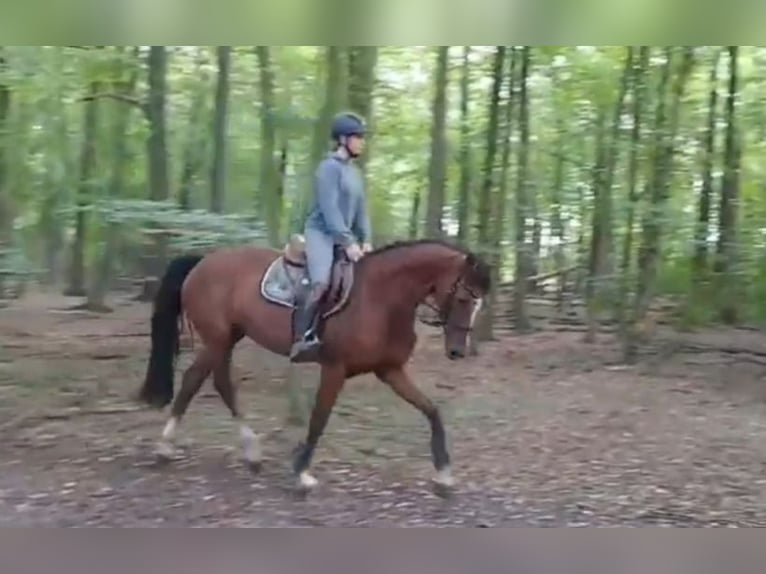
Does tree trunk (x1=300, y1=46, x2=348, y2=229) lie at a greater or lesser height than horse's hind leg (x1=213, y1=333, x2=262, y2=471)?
greater

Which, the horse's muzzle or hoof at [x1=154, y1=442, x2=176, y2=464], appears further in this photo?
hoof at [x1=154, y1=442, x2=176, y2=464]

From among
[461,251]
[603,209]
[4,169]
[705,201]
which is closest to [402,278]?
[461,251]

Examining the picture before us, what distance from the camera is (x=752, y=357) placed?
3.95 m

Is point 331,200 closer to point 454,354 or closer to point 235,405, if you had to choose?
point 454,354

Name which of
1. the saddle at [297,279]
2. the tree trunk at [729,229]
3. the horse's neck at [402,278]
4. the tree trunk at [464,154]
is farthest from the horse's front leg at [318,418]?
the tree trunk at [729,229]

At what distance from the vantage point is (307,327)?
3783mm

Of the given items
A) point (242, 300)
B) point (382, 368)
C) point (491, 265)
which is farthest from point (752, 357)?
point (242, 300)

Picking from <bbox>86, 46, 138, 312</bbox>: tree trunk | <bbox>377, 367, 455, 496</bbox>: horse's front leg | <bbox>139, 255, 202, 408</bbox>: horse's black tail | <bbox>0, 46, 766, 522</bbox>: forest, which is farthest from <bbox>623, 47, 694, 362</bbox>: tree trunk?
<bbox>86, 46, 138, 312</bbox>: tree trunk

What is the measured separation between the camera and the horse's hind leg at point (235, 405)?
3842mm

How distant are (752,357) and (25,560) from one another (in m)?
Result: 2.64

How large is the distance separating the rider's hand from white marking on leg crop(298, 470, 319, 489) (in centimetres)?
76

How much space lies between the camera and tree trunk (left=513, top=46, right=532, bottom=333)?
12.6ft

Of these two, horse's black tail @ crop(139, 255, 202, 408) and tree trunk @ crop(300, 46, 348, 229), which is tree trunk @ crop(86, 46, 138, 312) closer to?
horse's black tail @ crop(139, 255, 202, 408)

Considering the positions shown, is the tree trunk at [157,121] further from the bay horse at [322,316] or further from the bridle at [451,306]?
the bridle at [451,306]
